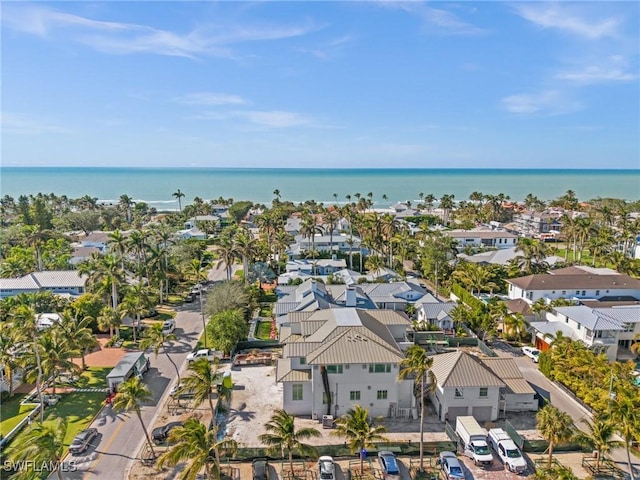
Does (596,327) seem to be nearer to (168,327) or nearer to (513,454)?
(513,454)

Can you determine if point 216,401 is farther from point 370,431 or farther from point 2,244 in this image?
point 2,244

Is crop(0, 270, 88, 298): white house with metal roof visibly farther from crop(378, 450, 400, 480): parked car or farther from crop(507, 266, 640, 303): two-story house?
crop(507, 266, 640, 303): two-story house

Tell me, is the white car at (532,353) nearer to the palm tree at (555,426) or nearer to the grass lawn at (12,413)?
the palm tree at (555,426)

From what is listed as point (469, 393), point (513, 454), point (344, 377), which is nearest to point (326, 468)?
point (344, 377)

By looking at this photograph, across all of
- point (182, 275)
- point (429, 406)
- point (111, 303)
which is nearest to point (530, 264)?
point (429, 406)

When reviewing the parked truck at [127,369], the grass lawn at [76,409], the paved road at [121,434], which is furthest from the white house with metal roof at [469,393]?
the grass lawn at [76,409]
